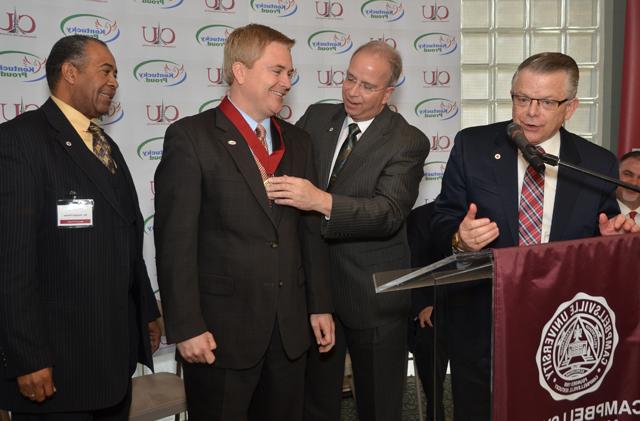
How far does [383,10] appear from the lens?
418 cm

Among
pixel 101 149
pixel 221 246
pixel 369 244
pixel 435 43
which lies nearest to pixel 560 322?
pixel 221 246

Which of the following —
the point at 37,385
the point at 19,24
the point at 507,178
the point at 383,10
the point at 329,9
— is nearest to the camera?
the point at 37,385

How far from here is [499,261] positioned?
1480 millimetres

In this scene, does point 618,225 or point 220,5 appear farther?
point 220,5

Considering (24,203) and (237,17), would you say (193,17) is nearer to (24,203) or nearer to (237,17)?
(237,17)

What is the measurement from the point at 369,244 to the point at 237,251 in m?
0.73

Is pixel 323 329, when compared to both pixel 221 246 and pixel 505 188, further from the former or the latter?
pixel 505 188

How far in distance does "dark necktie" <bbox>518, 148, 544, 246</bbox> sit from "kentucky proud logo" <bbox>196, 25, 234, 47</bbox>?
2283mm

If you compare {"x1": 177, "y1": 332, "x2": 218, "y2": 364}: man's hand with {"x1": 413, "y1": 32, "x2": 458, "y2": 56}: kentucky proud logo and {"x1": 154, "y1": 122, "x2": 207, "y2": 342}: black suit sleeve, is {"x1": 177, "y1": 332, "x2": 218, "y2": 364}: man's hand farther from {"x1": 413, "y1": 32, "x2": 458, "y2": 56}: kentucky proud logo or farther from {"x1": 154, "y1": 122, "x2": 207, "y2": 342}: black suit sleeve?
{"x1": 413, "y1": 32, "x2": 458, "y2": 56}: kentucky proud logo

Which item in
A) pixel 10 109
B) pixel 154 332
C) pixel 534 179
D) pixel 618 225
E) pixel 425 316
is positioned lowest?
pixel 425 316

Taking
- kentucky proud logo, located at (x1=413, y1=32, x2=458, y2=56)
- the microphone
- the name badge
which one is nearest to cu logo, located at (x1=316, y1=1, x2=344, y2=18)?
kentucky proud logo, located at (x1=413, y1=32, x2=458, y2=56)

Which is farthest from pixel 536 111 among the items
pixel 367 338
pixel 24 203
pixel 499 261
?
pixel 24 203

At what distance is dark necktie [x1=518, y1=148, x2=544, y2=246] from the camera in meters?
2.08

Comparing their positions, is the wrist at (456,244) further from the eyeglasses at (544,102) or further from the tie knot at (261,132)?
the tie knot at (261,132)
